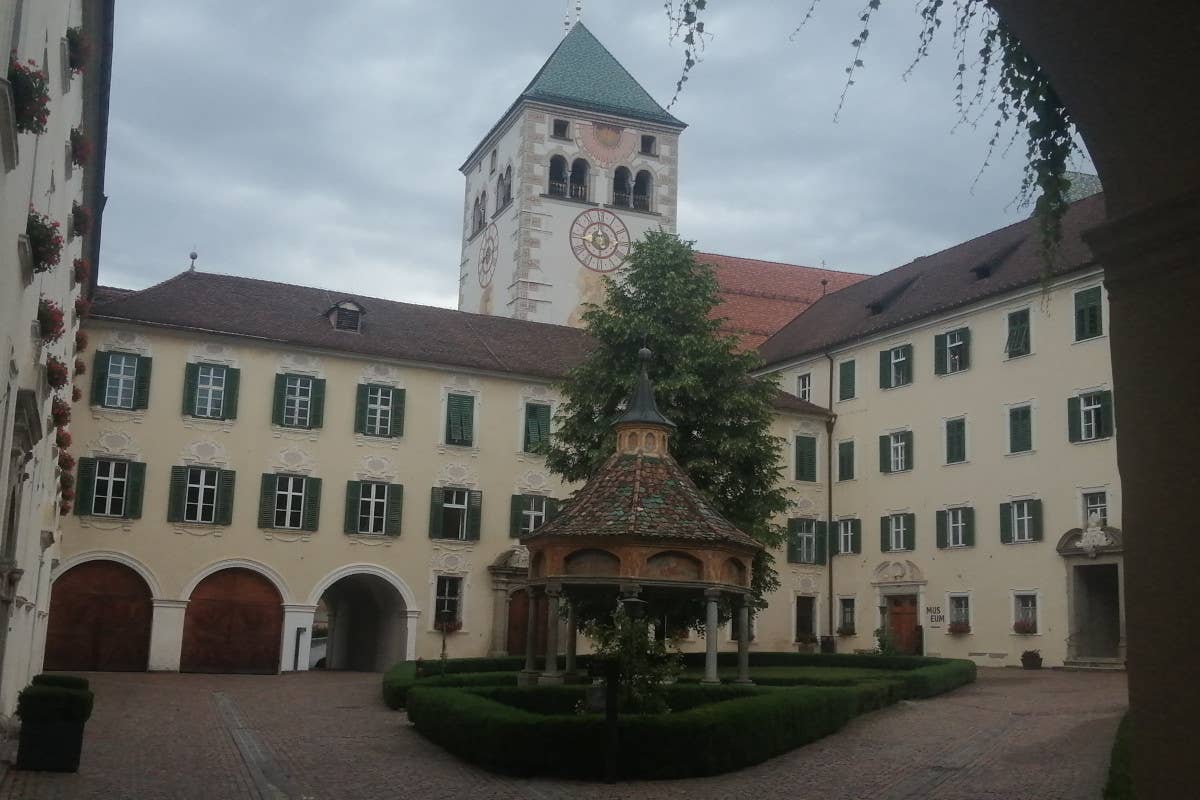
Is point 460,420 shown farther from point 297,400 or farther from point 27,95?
point 27,95

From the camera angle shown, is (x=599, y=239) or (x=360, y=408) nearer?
(x=360, y=408)

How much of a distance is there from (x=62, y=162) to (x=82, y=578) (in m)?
20.0

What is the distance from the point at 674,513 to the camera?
21281 millimetres

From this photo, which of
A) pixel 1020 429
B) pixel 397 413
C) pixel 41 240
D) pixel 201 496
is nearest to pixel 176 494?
pixel 201 496

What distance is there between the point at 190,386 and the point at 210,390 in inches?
22.4

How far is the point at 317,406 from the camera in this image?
3656 centimetres

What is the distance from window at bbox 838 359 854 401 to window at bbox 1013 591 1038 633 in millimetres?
10035

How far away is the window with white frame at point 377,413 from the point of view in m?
37.2

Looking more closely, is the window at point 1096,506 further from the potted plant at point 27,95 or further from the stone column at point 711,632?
the potted plant at point 27,95

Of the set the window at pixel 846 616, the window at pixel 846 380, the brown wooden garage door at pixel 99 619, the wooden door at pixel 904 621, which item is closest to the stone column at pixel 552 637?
the brown wooden garage door at pixel 99 619

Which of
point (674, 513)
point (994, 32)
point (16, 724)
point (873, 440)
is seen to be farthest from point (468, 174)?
point (994, 32)

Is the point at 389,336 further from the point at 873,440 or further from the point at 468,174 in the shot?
the point at 468,174

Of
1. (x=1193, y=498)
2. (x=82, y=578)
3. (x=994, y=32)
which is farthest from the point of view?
(x=82, y=578)

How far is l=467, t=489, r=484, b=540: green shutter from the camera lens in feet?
124
